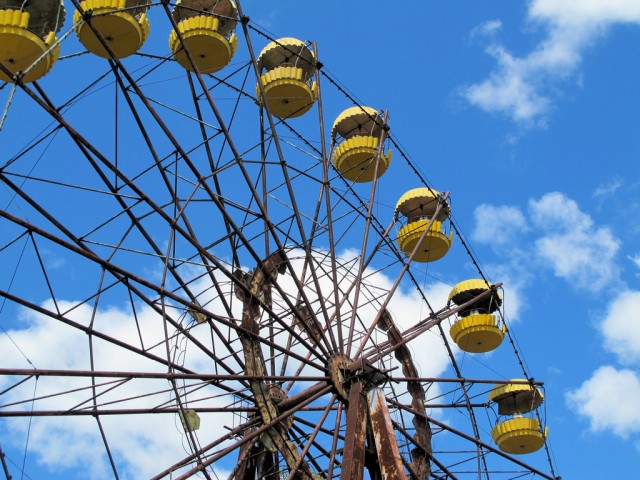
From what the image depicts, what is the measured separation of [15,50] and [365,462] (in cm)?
890

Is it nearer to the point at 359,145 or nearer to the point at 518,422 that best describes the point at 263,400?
the point at 359,145

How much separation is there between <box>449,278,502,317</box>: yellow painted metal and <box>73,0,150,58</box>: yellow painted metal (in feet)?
32.3

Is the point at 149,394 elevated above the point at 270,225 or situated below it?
below

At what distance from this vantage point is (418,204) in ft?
76.4

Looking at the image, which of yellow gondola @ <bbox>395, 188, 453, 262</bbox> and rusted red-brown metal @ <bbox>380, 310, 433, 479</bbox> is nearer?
rusted red-brown metal @ <bbox>380, 310, 433, 479</bbox>

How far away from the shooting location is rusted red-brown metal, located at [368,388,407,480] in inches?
599

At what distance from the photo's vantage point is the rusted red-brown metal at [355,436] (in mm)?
15227

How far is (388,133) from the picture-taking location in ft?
73.0

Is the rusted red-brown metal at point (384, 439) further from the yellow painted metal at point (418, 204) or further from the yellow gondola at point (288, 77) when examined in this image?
the yellow painted metal at point (418, 204)

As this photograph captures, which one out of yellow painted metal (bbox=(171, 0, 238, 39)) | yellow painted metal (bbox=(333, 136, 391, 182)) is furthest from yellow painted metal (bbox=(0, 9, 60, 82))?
yellow painted metal (bbox=(333, 136, 391, 182))

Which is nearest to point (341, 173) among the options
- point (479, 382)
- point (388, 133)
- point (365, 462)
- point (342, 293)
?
point (388, 133)

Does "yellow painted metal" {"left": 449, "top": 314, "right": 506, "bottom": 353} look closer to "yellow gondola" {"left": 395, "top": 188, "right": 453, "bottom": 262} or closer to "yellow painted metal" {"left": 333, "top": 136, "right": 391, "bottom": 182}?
"yellow gondola" {"left": 395, "top": 188, "right": 453, "bottom": 262}

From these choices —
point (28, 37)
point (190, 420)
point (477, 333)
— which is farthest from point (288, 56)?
point (190, 420)

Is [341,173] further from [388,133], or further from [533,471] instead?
[533,471]
